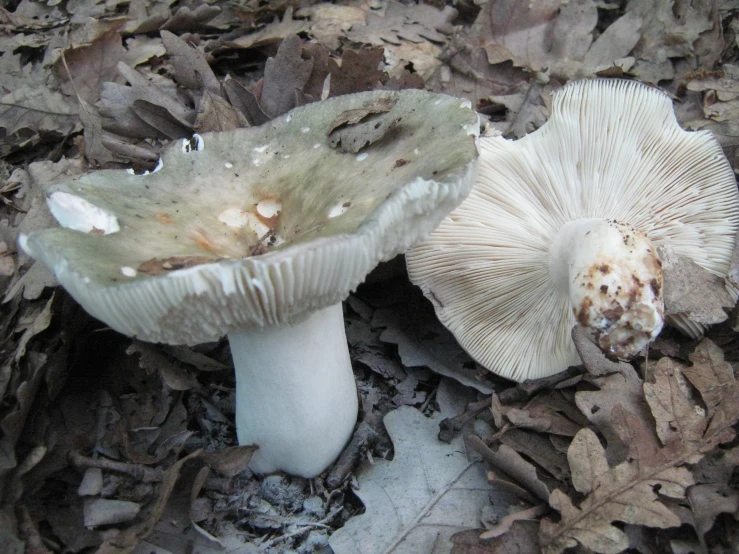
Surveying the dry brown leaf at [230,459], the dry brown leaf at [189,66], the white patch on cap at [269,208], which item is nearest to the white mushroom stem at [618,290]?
the white patch on cap at [269,208]

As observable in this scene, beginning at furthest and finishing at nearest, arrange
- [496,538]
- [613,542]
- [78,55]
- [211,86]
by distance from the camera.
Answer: [78,55]
[211,86]
[496,538]
[613,542]

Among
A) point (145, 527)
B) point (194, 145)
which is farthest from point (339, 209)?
point (145, 527)

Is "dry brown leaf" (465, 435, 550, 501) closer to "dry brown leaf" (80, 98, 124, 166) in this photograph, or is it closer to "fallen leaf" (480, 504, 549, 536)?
"fallen leaf" (480, 504, 549, 536)

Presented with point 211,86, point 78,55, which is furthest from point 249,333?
point 78,55

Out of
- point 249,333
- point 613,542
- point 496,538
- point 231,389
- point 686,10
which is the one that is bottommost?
point 231,389

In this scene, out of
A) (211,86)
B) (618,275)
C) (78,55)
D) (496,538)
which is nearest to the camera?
(496,538)

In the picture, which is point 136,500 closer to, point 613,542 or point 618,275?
point 613,542

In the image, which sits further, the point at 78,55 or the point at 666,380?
the point at 78,55

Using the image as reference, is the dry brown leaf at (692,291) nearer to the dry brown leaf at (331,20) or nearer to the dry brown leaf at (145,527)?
the dry brown leaf at (145,527)

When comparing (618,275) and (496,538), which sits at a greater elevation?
(618,275)
